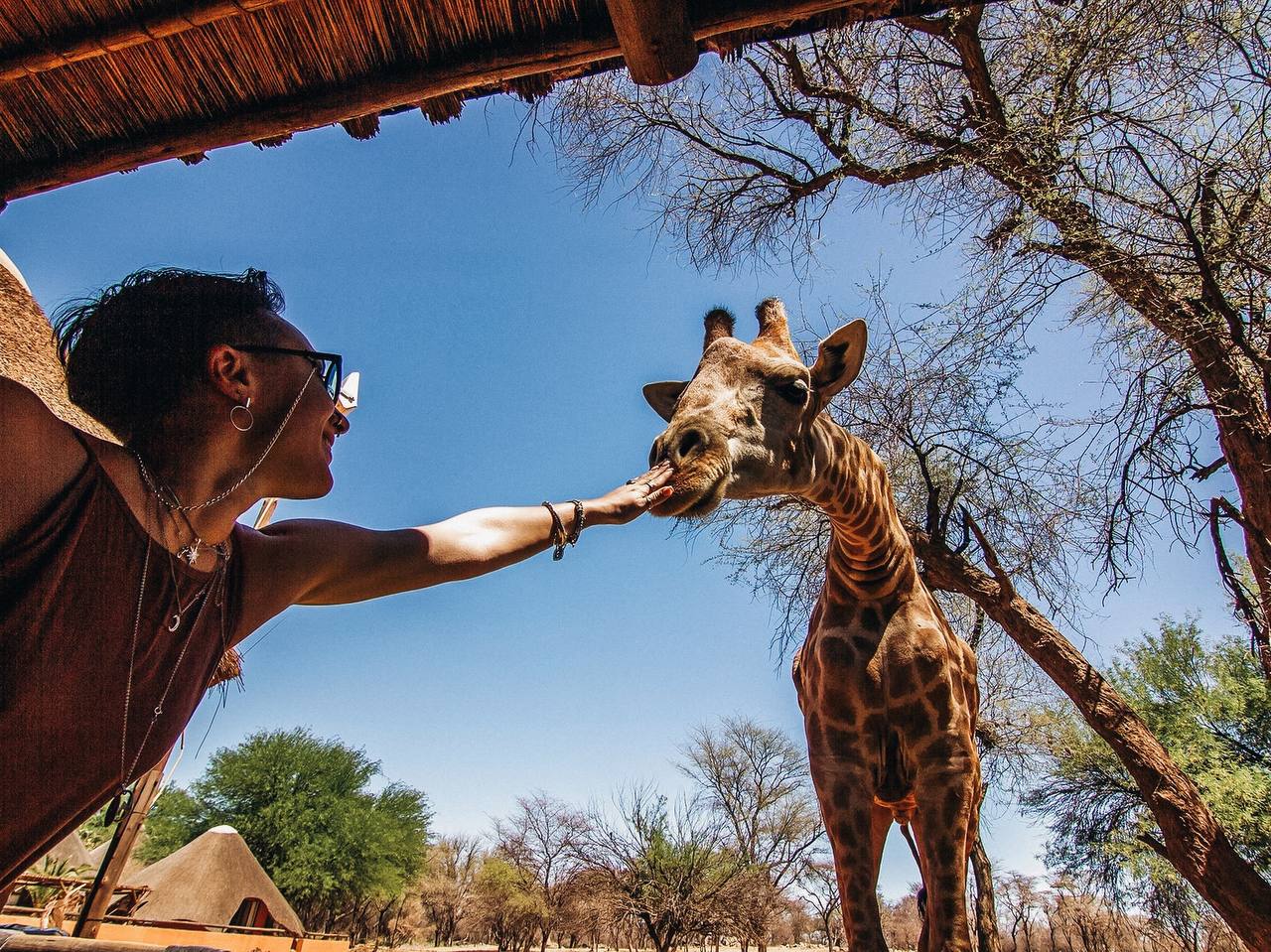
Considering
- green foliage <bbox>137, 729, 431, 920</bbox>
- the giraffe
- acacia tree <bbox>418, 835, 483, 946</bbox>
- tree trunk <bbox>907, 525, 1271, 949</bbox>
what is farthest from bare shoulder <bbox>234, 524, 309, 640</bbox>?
acacia tree <bbox>418, 835, 483, 946</bbox>

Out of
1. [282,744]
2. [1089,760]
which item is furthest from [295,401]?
[282,744]

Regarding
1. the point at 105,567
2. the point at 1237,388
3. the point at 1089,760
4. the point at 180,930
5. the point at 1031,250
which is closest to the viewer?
the point at 105,567

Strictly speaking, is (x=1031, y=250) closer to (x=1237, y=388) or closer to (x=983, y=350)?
(x=983, y=350)

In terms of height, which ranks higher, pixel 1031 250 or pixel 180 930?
pixel 1031 250

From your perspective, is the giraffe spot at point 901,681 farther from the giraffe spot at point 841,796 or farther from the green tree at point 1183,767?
the green tree at point 1183,767

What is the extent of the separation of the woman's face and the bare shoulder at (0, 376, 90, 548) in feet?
1.17

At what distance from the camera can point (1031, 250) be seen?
222 inches

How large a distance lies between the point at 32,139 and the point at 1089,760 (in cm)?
2025

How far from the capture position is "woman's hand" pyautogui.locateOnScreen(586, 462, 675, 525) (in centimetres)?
208

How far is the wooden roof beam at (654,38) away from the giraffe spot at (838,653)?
2.62 metres

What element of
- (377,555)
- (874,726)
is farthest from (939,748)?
(377,555)

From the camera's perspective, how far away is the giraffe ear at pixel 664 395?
3.78 metres

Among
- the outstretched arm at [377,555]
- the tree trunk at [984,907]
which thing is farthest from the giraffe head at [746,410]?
the tree trunk at [984,907]

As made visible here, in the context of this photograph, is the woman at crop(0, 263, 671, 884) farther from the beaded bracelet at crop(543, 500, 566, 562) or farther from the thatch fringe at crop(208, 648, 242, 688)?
the thatch fringe at crop(208, 648, 242, 688)
